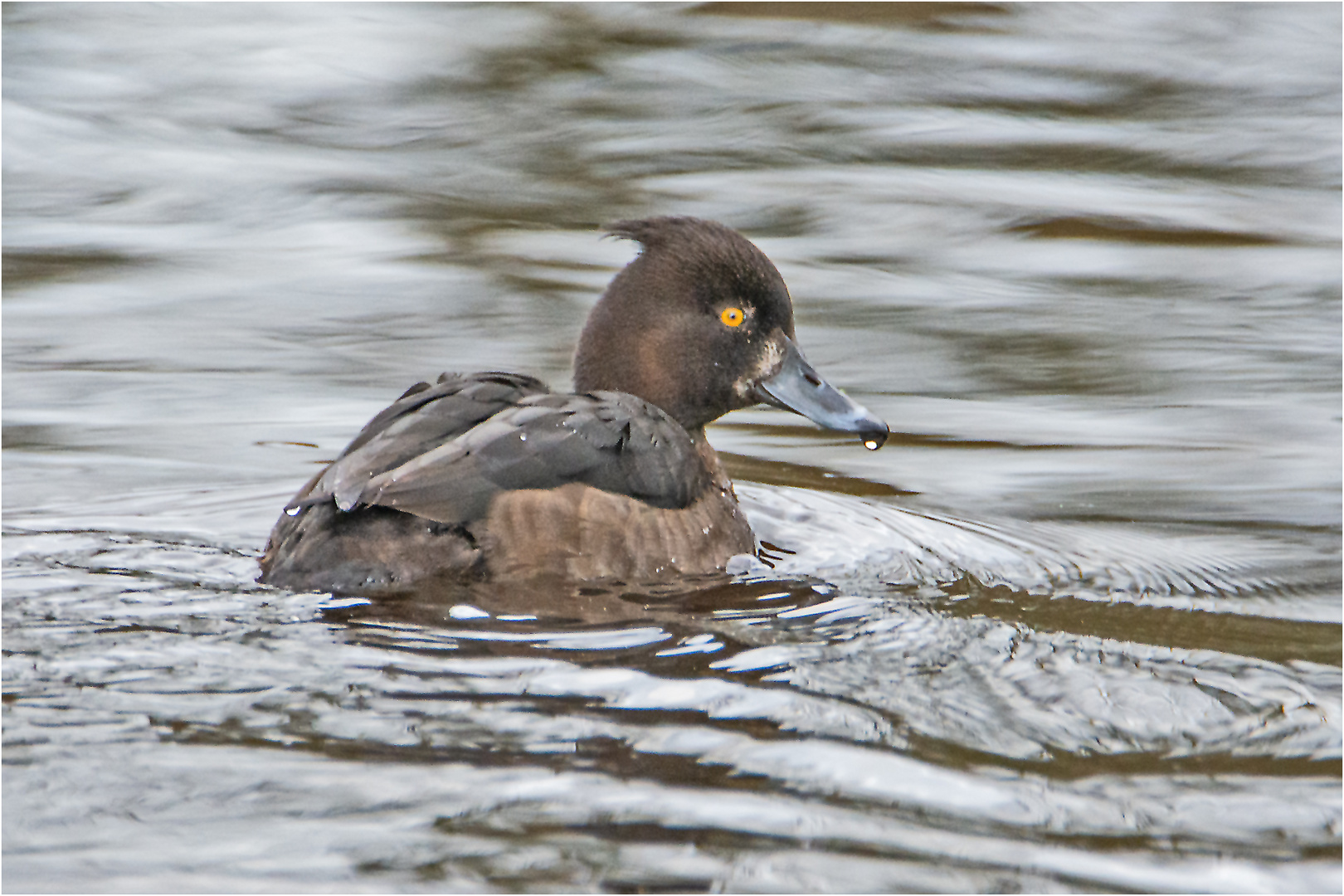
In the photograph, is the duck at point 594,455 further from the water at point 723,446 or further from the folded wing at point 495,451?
the water at point 723,446

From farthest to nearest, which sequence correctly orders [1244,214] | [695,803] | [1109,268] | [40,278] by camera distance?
[1244,214]
[1109,268]
[40,278]
[695,803]

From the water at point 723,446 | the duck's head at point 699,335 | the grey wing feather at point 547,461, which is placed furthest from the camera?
the duck's head at point 699,335

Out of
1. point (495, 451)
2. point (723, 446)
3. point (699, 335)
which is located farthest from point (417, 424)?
point (723, 446)

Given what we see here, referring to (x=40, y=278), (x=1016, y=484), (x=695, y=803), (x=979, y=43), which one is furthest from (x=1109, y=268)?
(x=695, y=803)

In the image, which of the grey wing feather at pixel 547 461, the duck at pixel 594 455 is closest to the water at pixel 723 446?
the duck at pixel 594 455

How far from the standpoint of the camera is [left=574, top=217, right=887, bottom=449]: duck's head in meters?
5.57

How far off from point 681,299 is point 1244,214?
16.6 feet

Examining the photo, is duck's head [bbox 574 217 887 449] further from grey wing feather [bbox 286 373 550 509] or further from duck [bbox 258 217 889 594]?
grey wing feather [bbox 286 373 550 509]

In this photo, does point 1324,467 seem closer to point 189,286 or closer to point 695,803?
point 695,803

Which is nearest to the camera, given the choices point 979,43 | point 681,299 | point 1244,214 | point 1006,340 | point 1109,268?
point 681,299

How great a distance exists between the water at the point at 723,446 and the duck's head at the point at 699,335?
1.23 ft

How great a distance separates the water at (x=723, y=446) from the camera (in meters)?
3.20

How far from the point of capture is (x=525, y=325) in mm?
7719

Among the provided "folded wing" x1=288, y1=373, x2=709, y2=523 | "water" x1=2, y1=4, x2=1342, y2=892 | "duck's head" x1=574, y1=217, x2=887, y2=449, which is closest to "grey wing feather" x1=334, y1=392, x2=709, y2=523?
"folded wing" x1=288, y1=373, x2=709, y2=523
